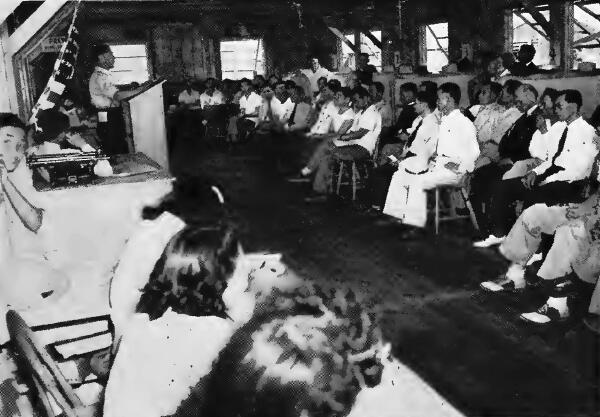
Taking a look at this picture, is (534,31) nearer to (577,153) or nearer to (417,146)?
(417,146)

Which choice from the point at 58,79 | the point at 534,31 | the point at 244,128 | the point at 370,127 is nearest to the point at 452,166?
the point at 370,127

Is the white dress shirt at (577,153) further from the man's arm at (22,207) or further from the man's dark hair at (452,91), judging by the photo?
the man's arm at (22,207)

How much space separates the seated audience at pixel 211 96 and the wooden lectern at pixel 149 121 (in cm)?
873

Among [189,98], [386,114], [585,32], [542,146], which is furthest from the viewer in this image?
[189,98]

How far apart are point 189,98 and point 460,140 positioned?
9.27 metres

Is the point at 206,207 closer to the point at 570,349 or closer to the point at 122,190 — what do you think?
the point at 122,190

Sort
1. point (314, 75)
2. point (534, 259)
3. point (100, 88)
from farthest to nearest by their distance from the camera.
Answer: point (314, 75), point (100, 88), point (534, 259)

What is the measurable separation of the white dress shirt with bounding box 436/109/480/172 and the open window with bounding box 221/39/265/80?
36.6 ft

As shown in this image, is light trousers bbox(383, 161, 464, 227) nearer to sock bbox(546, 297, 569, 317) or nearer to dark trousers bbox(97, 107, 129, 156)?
sock bbox(546, 297, 569, 317)

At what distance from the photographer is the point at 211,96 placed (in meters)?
13.4

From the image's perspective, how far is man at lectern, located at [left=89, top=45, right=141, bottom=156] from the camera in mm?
5148

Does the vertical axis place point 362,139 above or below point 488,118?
below

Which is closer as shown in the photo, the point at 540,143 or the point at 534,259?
the point at 534,259

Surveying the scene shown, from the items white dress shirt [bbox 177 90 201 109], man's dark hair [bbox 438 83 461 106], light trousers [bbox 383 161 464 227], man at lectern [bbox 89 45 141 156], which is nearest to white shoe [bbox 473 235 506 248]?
light trousers [bbox 383 161 464 227]
